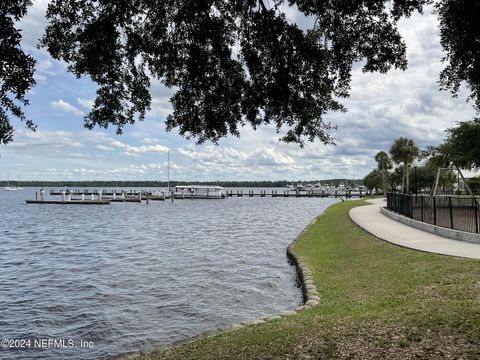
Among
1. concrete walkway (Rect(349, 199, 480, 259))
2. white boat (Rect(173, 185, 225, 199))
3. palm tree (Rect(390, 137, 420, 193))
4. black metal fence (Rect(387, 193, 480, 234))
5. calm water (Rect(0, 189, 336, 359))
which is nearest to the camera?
calm water (Rect(0, 189, 336, 359))

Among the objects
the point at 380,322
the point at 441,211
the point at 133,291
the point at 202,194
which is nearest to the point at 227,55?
the point at 380,322

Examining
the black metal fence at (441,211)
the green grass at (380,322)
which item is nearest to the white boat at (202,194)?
the black metal fence at (441,211)

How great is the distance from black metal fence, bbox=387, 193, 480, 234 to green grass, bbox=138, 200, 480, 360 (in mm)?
7362

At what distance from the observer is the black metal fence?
20.6 metres

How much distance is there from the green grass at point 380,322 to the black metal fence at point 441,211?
24.2ft

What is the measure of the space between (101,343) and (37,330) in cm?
218

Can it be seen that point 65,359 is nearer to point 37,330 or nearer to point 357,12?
point 37,330

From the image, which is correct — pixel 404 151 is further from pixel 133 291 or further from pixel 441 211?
pixel 133 291

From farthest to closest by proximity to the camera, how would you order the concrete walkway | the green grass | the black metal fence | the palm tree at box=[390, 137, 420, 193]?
the palm tree at box=[390, 137, 420, 193] → the black metal fence → the concrete walkway → the green grass

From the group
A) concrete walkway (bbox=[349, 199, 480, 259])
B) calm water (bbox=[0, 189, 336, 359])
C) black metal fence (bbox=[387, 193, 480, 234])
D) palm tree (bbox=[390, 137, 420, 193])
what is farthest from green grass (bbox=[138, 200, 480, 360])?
palm tree (bbox=[390, 137, 420, 193])

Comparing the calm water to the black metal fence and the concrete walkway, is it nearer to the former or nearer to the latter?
the concrete walkway

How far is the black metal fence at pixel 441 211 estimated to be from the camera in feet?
67.7

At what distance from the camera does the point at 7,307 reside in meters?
13.6

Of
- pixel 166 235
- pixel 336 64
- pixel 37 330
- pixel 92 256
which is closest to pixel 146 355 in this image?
pixel 37 330
